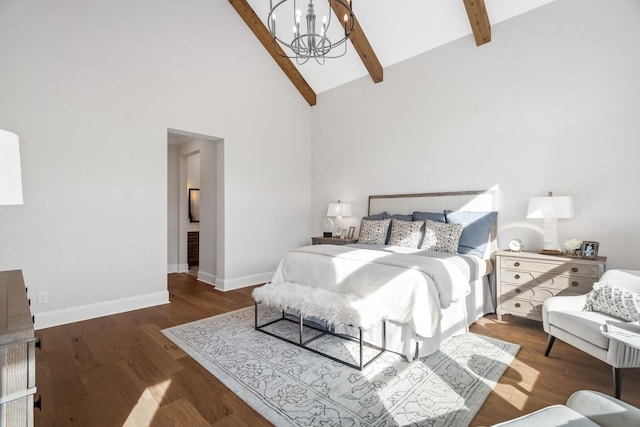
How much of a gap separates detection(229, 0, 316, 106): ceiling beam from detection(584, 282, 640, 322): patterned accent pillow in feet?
16.2

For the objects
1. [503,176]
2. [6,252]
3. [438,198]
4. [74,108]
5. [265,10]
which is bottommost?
Result: [6,252]

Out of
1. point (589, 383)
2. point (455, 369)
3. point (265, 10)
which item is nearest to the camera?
point (589, 383)

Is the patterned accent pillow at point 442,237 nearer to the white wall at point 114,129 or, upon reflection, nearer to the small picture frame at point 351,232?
the small picture frame at point 351,232

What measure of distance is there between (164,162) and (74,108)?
1.03m

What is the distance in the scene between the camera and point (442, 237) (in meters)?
3.63

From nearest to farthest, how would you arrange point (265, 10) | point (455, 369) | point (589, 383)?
1. point (589, 383)
2. point (455, 369)
3. point (265, 10)

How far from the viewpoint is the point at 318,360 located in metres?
2.49

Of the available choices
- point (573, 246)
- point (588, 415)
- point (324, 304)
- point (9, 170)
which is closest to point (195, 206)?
point (324, 304)

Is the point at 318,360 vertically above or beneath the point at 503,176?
beneath

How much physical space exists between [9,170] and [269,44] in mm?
4726

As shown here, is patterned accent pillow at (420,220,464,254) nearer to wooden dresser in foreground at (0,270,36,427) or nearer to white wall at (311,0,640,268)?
white wall at (311,0,640,268)

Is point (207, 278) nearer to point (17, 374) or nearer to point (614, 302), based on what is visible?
point (17, 374)

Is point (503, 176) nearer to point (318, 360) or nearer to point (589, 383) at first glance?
point (589, 383)

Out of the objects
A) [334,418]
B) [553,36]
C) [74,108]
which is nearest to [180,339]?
[334,418]
